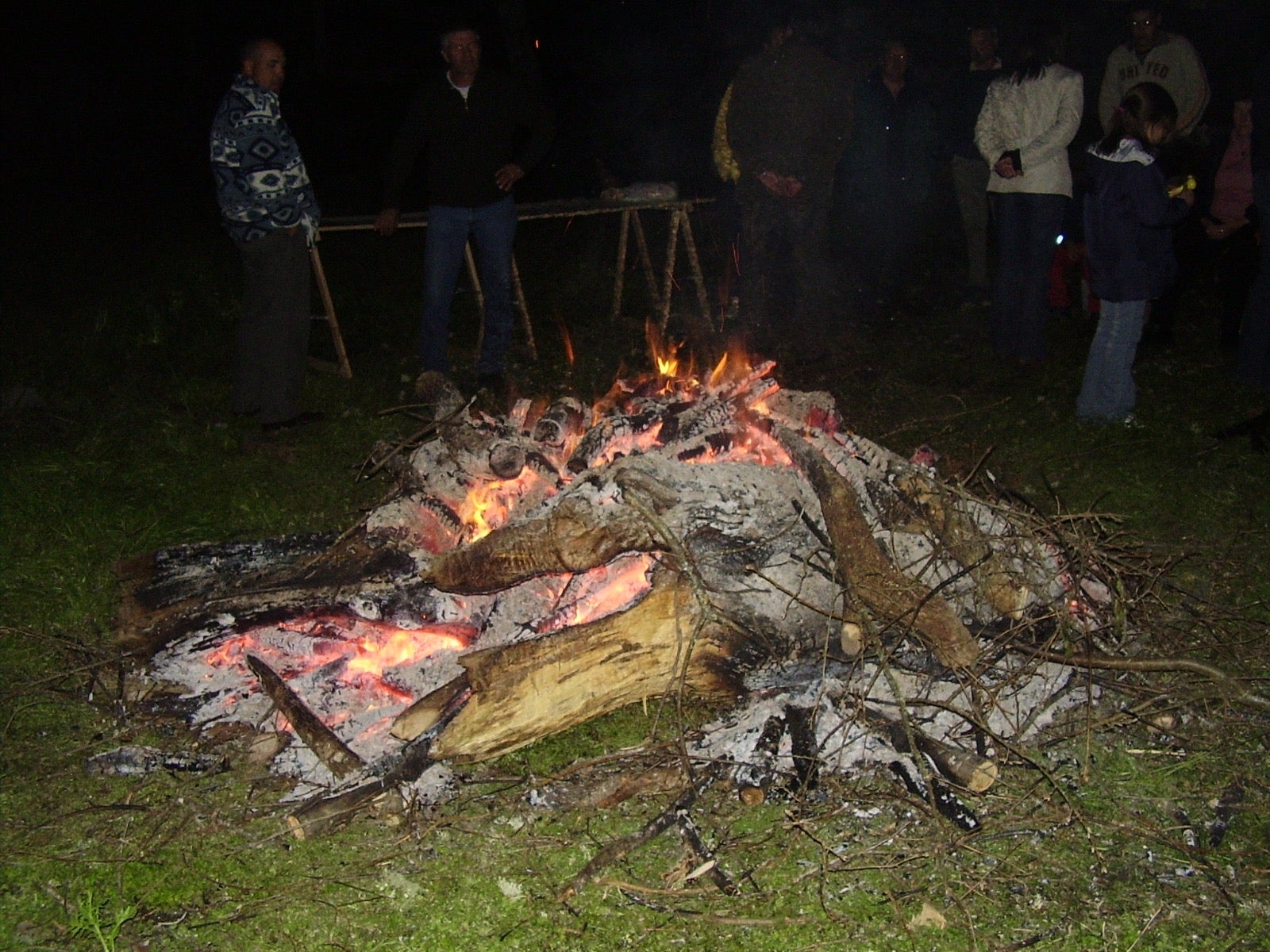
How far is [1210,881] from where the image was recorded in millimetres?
2824

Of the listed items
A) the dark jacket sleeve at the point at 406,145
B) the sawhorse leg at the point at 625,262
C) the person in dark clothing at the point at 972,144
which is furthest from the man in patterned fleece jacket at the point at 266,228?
the person in dark clothing at the point at 972,144

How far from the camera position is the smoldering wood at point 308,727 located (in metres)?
3.15

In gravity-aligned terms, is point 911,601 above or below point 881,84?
below

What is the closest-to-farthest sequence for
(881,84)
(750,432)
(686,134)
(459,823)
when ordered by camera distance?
1. (459,823)
2. (750,432)
3. (881,84)
4. (686,134)

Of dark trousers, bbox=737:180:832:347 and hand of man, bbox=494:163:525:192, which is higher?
hand of man, bbox=494:163:525:192

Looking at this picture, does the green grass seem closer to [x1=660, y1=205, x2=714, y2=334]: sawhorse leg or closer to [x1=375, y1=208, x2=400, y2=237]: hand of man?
[x1=375, y1=208, x2=400, y2=237]: hand of man

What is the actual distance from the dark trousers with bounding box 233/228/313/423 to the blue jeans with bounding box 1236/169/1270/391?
6077 millimetres

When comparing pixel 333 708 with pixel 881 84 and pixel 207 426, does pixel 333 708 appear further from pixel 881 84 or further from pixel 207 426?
pixel 881 84

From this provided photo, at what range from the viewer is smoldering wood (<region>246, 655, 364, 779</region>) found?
3.15m

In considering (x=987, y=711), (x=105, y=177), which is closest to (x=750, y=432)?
(x=987, y=711)

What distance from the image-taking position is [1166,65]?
7285mm

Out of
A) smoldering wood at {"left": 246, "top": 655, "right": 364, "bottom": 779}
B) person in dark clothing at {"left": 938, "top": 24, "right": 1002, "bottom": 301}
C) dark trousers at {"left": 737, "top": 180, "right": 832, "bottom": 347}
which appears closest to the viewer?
smoldering wood at {"left": 246, "top": 655, "right": 364, "bottom": 779}

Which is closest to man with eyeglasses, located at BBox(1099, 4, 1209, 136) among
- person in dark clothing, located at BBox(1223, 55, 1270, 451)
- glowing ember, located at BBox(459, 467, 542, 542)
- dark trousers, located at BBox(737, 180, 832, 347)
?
person in dark clothing, located at BBox(1223, 55, 1270, 451)

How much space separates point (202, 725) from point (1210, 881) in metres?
3.28
